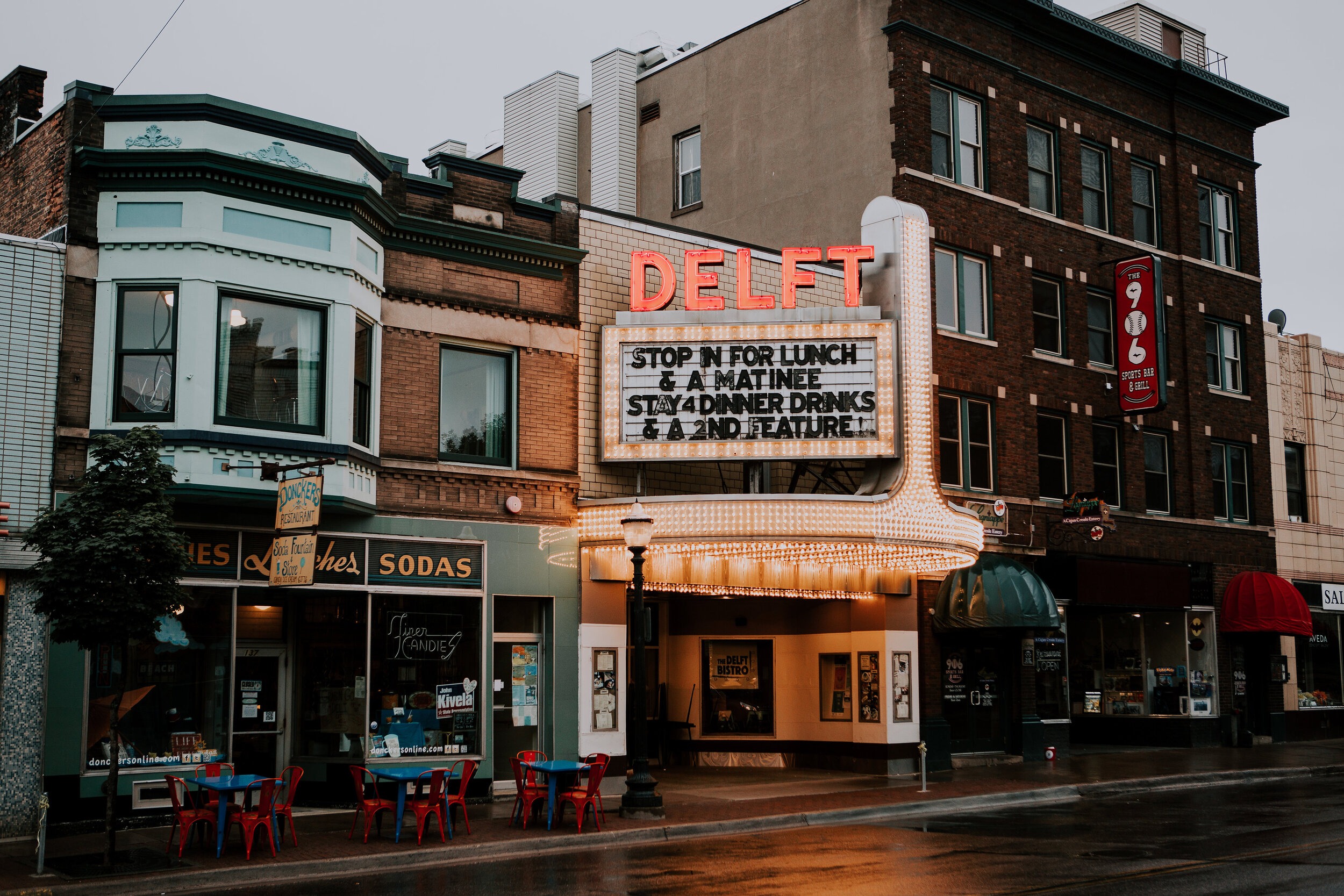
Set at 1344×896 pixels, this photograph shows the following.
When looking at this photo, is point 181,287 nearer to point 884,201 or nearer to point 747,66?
point 884,201

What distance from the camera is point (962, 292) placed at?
93.1ft

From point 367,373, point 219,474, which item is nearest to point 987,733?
point 367,373

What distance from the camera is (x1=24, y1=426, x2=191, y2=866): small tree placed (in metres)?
14.2

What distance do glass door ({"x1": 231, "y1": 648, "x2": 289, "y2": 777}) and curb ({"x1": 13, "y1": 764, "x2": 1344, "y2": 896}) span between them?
438cm

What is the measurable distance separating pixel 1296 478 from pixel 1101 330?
9.07 meters

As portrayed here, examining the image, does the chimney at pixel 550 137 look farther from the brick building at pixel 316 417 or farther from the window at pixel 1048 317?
the brick building at pixel 316 417

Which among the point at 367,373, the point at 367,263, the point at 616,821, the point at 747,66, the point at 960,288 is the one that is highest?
the point at 747,66

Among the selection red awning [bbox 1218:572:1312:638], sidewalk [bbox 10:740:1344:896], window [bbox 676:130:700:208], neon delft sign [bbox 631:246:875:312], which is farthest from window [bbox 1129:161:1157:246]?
neon delft sign [bbox 631:246:875:312]

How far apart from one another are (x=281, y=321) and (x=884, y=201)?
415 inches

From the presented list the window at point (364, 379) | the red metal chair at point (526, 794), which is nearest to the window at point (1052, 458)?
the red metal chair at point (526, 794)

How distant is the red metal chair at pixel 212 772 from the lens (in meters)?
15.9

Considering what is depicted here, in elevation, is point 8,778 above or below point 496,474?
below

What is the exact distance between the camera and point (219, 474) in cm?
1748

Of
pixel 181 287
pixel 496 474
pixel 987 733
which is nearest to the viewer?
pixel 181 287
